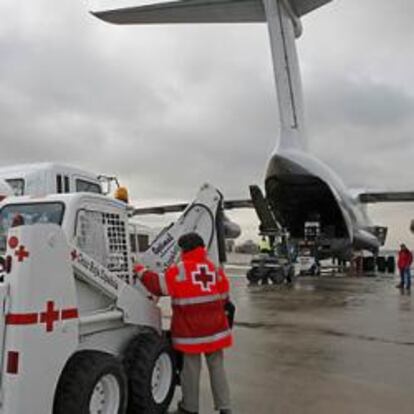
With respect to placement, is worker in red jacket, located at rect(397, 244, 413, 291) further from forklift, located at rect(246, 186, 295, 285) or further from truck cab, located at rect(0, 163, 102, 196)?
truck cab, located at rect(0, 163, 102, 196)

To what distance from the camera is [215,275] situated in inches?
210

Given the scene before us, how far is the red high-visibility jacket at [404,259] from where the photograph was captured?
21.3 m

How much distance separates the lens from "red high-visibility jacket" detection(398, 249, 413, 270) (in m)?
21.3

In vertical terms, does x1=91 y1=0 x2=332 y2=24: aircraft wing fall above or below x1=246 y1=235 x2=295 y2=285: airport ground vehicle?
above

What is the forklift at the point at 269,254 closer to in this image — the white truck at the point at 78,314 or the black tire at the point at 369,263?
the black tire at the point at 369,263

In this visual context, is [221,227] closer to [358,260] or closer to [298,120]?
[298,120]

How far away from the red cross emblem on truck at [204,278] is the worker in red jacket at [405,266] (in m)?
17.1

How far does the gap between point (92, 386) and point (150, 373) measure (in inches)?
35.0

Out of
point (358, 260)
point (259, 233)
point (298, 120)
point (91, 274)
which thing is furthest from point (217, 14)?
point (91, 274)

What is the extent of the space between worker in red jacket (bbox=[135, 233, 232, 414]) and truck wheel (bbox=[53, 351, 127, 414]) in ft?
2.64

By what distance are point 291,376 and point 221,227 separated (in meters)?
1.98

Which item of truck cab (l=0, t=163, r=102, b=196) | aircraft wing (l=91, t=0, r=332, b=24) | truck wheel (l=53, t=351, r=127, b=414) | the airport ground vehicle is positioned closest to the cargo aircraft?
aircraft wing (l=91, t=0, r=332, b=24)

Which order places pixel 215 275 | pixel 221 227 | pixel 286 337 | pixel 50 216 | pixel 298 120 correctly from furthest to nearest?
pixel 298 120 < pixel 286 337 < pixel 221 227 < pixel 215 275 < pixel 50 216

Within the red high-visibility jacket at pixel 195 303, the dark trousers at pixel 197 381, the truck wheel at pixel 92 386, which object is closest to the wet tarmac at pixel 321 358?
the dark trousers at pixel 197 381
